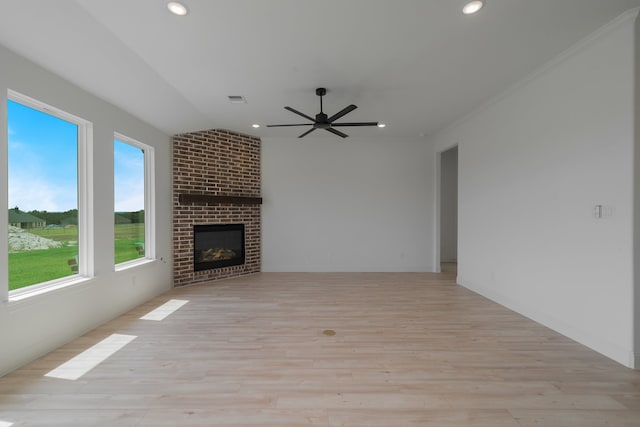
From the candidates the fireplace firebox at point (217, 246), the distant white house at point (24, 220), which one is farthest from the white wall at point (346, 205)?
the distant white house at point (24, 220)

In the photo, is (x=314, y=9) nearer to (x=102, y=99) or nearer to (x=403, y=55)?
(x=403, y=55)

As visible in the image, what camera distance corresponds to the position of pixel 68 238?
112 inches

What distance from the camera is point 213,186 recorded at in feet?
16.6

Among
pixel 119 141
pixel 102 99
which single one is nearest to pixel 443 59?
pixel 102 99

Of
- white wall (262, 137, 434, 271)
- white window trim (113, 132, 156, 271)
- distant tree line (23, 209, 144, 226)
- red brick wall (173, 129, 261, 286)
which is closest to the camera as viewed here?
distant tree line (23, 209, 144, 226)

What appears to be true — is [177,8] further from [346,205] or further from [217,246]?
[346,205]

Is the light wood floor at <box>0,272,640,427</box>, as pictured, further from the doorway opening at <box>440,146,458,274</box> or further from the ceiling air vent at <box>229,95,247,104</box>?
the doorway opening at <box>440,146,458,274</box>

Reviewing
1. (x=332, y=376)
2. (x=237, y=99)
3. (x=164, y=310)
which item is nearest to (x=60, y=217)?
(x=164, y=310)

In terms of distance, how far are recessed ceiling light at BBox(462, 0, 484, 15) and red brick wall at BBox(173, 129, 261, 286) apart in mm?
4342

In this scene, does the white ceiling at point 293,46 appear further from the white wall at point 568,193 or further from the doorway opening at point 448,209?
the doorway opening at point 448,209

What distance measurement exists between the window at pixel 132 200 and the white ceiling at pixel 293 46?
1.99 ft

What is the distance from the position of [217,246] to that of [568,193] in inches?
203

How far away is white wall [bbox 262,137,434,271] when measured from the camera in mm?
5668

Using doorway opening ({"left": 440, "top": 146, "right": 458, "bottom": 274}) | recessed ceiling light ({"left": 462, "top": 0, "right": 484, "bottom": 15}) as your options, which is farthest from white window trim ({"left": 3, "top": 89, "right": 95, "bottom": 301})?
doorway opening ({"left": 440, "top": 146, "right": 458, "bottom": 274})
